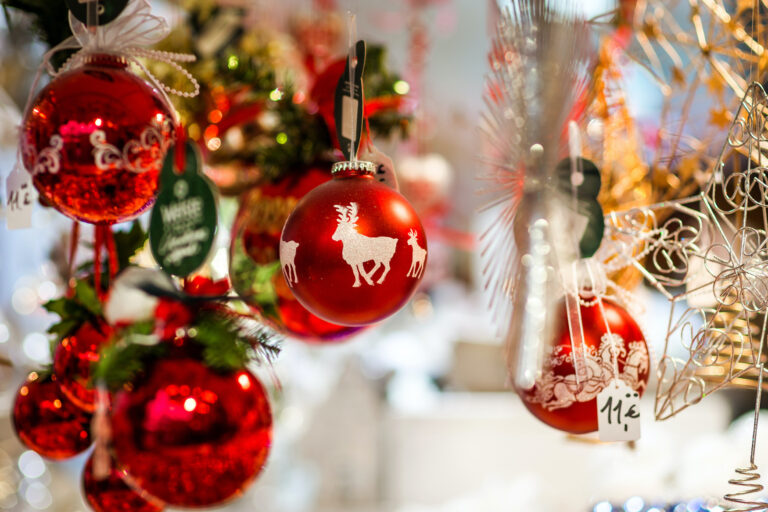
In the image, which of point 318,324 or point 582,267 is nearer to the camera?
point 582,267

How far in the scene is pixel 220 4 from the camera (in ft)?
Answer: 5.49

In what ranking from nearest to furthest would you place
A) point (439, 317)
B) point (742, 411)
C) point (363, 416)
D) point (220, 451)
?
point (220, 451) < point (742, 411) < point (363, 416) < point (439, 317)

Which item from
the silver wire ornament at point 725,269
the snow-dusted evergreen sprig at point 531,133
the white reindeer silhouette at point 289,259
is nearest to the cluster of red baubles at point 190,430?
the white reindeer silhouette at point 289,259

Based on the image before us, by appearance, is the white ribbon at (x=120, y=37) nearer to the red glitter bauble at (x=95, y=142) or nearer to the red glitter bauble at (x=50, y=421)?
the red glitter bauble at (x=95, y=142)

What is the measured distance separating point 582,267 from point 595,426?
0.19 m

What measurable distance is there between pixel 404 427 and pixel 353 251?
1674mm

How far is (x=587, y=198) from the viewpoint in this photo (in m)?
0.84

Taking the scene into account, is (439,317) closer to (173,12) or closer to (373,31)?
(373,31)

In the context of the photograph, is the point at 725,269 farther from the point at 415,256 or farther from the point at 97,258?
the point at 97,258

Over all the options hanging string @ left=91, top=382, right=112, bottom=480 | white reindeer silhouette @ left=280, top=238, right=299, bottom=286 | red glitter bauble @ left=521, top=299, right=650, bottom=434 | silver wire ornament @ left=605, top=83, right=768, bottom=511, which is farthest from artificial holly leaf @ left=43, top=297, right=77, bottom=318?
silver wire ornament @ left=605, top=83, right=768, bottom=511

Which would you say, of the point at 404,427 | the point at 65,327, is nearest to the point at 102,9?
the point at 65,327

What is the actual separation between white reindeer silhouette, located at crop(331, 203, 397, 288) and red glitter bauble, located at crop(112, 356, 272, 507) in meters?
0.18

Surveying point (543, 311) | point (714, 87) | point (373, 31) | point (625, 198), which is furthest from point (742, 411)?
point (373, 31)

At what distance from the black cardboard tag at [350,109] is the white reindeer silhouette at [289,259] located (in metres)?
0.11
